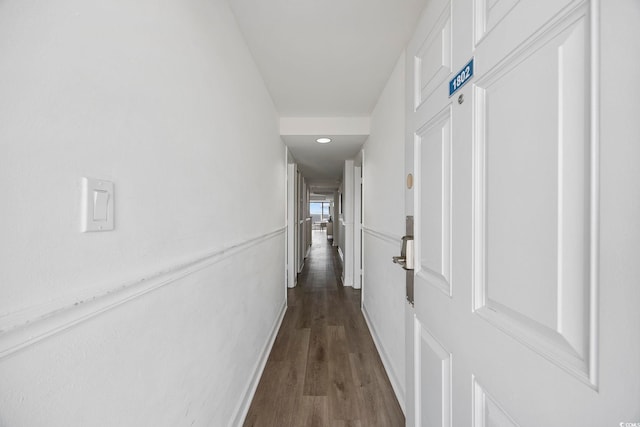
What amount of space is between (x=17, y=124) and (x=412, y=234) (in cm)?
112

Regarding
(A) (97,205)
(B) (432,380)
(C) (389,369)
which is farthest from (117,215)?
(C) (389,369)

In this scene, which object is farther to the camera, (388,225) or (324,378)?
(388,225)

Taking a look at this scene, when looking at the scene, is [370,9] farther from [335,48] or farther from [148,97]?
[148,97]

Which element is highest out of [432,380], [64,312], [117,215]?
[117,215]

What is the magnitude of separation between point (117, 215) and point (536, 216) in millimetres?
884

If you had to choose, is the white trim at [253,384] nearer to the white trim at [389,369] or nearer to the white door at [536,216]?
the white trim at [389,369]

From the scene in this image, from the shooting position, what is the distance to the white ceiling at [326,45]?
1.48 meters

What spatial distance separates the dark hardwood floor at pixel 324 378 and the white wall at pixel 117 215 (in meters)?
0.48

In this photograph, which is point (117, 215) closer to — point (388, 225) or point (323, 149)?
point (388, 225)

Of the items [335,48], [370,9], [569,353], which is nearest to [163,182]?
[569,353]

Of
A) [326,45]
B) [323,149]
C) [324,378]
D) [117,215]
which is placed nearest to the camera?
[117,215]

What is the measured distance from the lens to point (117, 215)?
0.67 meters

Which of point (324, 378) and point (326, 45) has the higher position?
point (326, 45)

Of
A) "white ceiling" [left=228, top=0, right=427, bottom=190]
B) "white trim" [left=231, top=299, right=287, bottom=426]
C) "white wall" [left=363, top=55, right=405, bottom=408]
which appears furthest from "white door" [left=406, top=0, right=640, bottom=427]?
"white trim" [left=231, top=299, right=287, bottom=426]
